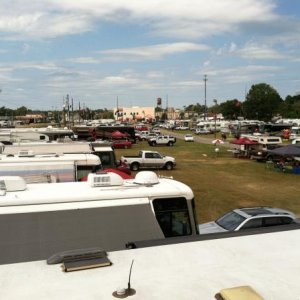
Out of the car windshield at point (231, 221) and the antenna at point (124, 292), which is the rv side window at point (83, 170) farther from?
the antenna at point (124, 292)

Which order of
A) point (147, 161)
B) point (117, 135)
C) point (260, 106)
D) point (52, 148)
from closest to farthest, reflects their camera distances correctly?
point (52, 148), point (147, 161), point (117, 135), point (260, 106)

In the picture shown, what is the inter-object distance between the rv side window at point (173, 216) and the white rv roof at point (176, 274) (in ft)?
10.3

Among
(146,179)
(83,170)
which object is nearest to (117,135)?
(83,170)

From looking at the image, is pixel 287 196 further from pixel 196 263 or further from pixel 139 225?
pixel 196 263

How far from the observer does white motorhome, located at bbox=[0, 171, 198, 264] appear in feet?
22.9

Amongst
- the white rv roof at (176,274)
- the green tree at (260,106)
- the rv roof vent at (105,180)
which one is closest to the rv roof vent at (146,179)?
the rv roof vent at (105,180)

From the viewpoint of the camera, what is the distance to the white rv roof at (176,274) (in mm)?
3658

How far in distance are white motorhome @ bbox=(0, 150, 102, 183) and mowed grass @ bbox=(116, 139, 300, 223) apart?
473 cm

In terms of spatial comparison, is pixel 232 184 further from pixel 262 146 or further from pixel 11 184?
pixel 11 184

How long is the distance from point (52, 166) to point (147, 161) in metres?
18.8

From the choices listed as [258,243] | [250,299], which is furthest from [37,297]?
[258,243]

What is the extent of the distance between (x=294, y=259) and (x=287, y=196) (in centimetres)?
1785

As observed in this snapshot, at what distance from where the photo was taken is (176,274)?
161 inches

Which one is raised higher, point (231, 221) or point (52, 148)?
point (52, 148)
